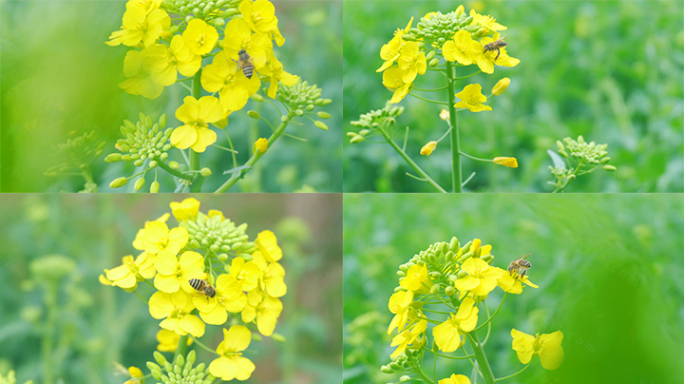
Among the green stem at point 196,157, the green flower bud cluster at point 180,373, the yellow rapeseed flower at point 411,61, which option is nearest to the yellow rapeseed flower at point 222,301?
the green flower bud cluster at point 180,373

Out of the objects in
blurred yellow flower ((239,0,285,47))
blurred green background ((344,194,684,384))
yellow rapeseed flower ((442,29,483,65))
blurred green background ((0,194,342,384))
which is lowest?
blurred green background ((0,194,342,384))

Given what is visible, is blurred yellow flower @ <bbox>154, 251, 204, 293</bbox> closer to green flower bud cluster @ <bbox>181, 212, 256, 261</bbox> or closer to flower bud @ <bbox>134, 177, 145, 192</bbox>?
green flower bud cluster @ <bbox>181, 212, 256, 261</bbox>

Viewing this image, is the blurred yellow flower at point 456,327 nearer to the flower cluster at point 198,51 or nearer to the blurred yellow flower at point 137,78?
the flower cluster at point 198,51

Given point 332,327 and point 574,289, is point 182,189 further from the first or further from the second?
point 332,327

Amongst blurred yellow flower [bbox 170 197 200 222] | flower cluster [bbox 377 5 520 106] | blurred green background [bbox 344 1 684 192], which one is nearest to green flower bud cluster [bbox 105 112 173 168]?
blurred yellow flower [bbox 170 197 200 222]

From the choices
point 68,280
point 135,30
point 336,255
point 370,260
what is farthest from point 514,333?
point 68,280

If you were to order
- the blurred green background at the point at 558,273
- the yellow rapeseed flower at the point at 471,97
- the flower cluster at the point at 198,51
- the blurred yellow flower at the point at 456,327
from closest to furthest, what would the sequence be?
the blurred green background at the point at 558,273 → the blurred yellow flower at the point at 456,327 → the flower cluster at the point at 198,51 → the yellow rapeseed flower at the point at 471,97

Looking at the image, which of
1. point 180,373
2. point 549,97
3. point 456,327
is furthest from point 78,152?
point 549,97
